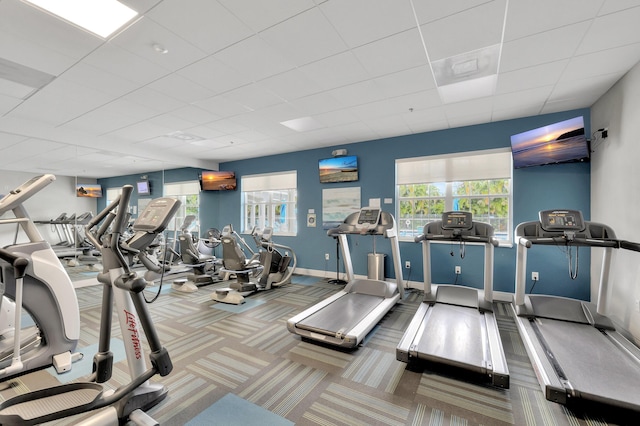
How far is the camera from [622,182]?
3.21m

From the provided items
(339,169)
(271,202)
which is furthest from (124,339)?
(271,202)

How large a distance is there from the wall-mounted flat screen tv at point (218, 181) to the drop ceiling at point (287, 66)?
2570 millimetres

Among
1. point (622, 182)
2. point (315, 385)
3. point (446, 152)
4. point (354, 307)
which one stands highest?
point (446, 152)

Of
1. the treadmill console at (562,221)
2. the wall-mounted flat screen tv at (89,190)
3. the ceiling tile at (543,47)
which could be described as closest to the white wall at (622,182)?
the treadmill console at (562,221)

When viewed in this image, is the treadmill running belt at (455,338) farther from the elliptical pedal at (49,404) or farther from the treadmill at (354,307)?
the elliptical pedal at (49,404)

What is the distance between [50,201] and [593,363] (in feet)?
22.8

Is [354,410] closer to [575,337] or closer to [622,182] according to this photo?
[575,337]

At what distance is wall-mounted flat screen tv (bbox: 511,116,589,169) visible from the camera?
3787 millimetres

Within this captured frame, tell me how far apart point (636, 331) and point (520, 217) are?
6.51ft

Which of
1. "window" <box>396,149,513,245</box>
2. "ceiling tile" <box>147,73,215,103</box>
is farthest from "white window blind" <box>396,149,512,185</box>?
"ceiling tile" <box>147,73,215,103</box>

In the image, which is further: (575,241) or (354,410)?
(575,241)

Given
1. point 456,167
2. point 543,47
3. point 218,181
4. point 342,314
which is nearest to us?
point 543,47

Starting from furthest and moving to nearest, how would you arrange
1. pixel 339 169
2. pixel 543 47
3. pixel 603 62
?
pixel 339 169
pixel 603 62
pixel 543 47

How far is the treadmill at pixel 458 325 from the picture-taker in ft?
7.90
